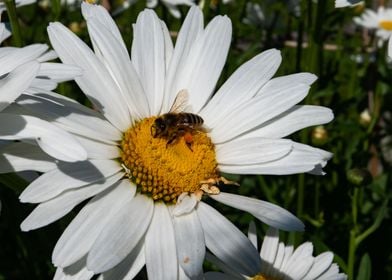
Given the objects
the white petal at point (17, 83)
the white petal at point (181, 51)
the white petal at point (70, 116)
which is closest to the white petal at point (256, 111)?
the white petal at point (181, 51)

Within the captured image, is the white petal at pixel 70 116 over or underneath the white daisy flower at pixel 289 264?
over

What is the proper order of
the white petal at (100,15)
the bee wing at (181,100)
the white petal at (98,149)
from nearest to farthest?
the white petal at (98,149) → the white petal at (100,15) → the bee wing at (181,100)

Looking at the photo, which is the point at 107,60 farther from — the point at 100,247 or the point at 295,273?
the point at 295,273

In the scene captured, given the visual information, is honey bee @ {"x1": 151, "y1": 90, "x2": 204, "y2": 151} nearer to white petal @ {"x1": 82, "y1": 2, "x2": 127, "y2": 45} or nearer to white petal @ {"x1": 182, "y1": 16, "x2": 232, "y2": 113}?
white petal @ {"x1": 182, "y1": 16, "x2": 232, "y2": 113}

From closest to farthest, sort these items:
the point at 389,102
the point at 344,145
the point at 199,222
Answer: the point at 199,222
the point at 344,145
the point at 389,102

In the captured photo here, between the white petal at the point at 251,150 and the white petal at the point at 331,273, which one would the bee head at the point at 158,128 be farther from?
the white petal at the point at 331,273

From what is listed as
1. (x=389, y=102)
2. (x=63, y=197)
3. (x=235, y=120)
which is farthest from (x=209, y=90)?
(x=389, y=102)

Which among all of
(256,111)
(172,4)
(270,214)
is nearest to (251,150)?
(256,111)
